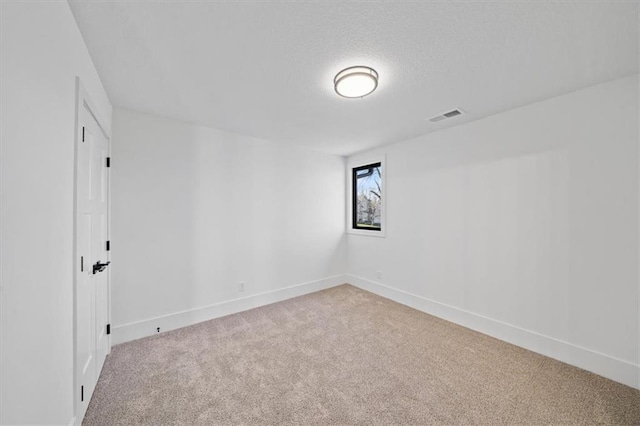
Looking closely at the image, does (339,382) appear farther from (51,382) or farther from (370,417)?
(51,382)

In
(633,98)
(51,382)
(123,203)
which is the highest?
(633,98)

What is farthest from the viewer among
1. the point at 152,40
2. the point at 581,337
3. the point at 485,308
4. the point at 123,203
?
the point at 485,308

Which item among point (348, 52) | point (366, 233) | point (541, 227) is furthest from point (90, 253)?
point (541, 227)

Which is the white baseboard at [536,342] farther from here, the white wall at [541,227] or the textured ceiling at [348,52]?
the textured ceiling at [348,52]

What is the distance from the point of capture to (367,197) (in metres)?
4.40

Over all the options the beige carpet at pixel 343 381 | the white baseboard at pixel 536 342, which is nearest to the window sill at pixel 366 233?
the white baseboard at pixel 536 342

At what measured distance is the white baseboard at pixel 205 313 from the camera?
2.51 metres

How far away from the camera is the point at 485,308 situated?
2.76 m

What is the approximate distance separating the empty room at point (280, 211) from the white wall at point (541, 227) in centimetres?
2

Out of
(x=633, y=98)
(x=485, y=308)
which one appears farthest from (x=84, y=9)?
(x=485, y=308)

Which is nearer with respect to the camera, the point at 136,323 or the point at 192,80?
the point at 192,80

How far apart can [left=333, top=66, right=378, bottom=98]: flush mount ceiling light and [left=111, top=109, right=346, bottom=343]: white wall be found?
6.19 feet

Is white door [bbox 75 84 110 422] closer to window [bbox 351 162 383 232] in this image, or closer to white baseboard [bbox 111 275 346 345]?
white baseboard [bbox 111 275 346 345]

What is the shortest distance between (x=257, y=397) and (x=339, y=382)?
2.11 feet
